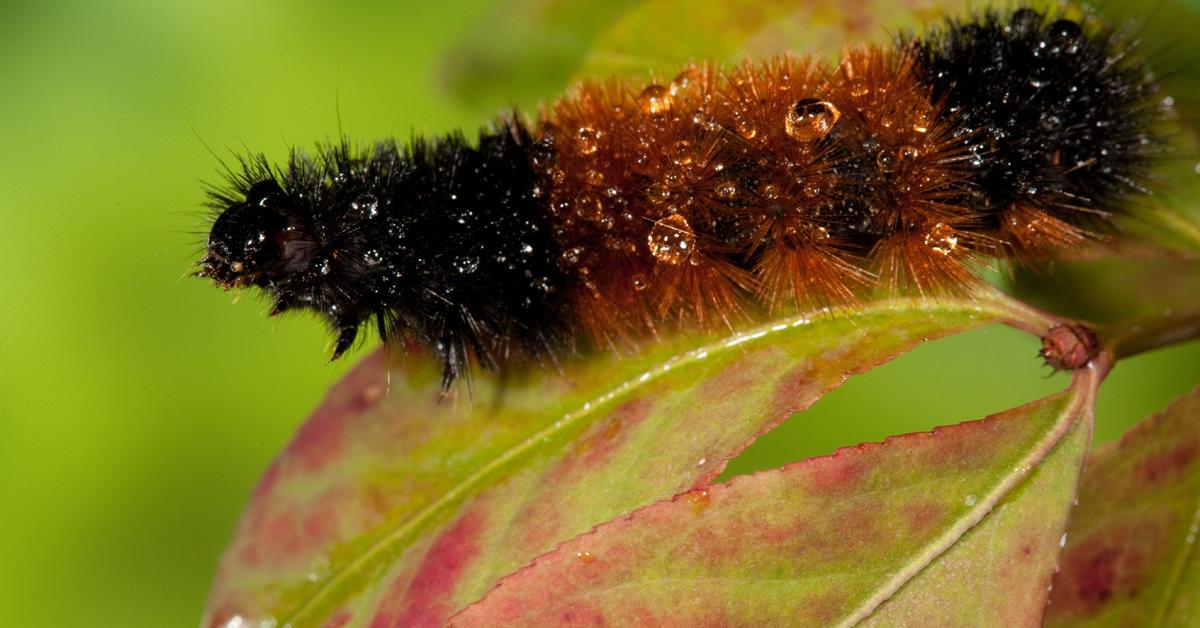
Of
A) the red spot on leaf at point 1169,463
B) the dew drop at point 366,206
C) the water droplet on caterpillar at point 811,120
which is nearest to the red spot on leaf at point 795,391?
the water droplet on caterpillar at point 811,120

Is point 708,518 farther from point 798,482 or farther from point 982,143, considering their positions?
point 982,143

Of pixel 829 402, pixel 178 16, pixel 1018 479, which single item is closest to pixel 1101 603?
pixel 1018 479

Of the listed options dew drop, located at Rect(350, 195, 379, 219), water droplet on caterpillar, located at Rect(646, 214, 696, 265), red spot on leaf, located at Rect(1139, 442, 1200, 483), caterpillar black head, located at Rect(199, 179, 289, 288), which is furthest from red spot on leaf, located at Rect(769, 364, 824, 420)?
caterpillar black head, located at Rect(199, 179, 289, 288)

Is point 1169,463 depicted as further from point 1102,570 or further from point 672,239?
point 672,239

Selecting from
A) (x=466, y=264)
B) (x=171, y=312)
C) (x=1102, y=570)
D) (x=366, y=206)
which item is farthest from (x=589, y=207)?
(x=171, y=312)

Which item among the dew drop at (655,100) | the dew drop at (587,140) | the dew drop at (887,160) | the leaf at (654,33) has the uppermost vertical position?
the leaf at (654,33)

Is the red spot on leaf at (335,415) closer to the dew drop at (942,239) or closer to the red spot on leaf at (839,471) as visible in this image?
the red spot on leaf at (839,471)

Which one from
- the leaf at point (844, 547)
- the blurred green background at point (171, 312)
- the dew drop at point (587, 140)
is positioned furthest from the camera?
the blurred green background at point (171, 312)
